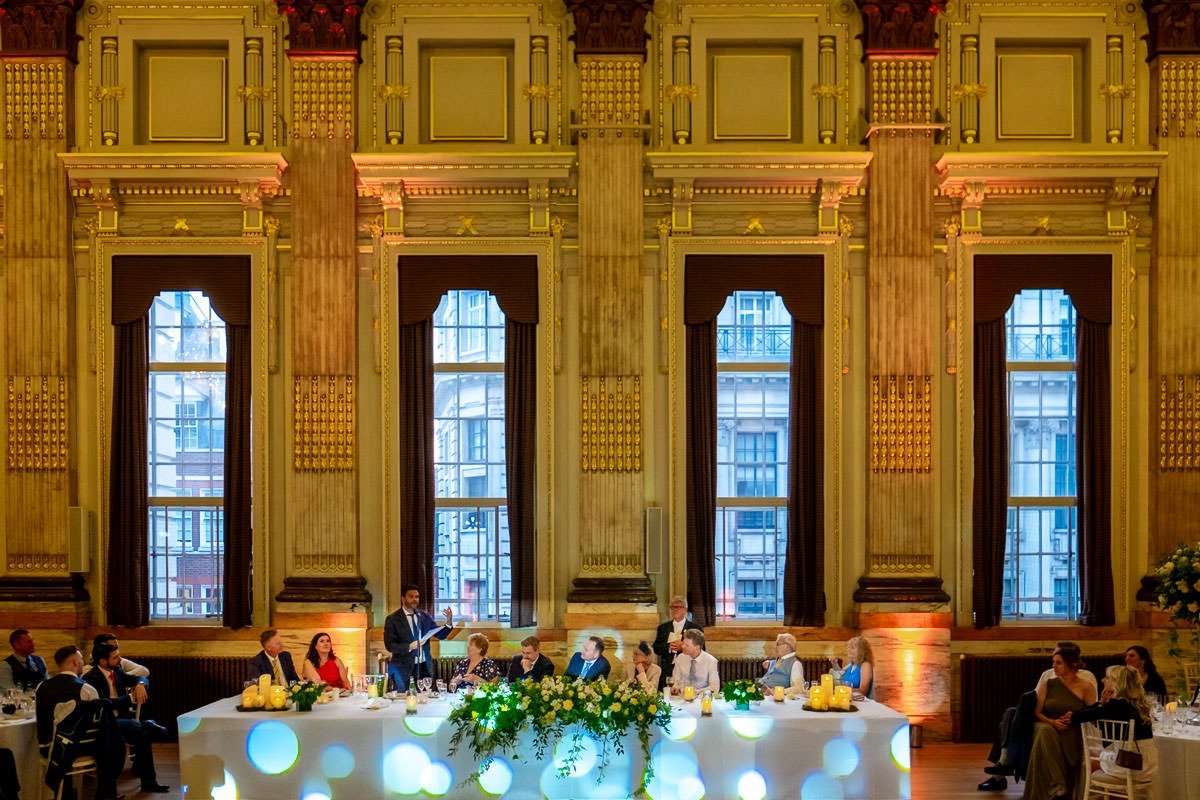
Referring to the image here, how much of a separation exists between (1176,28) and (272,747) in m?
10.1

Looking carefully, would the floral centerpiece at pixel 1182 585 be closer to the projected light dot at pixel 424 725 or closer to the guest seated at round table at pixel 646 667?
the guest seated at round table at pixel 646 667

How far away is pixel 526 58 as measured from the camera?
11.8 metres

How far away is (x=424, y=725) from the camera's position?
332 inches

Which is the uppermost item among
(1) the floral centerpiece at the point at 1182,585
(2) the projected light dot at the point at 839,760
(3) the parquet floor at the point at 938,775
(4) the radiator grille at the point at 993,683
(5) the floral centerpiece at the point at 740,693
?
(1) the floral centerpiece at the point at 1182,585

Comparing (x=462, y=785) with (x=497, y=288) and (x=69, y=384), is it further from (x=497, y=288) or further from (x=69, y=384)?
(x=69, y=384)

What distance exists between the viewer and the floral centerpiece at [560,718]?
8.17 m

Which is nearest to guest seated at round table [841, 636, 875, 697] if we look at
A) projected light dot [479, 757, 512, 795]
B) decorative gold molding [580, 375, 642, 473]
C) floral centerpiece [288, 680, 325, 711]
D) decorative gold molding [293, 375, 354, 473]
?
decorative gold molding [580, 375, 642, 473]

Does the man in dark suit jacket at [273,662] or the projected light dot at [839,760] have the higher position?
the man in dark suit jacket at [273,662]

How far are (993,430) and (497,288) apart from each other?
4881 mm

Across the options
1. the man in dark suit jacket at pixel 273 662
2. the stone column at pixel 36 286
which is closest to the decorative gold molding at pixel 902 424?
the man in dark suit jacket at pixel 273 662

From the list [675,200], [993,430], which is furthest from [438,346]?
[993,430]

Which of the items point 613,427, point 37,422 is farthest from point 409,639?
point 37,422

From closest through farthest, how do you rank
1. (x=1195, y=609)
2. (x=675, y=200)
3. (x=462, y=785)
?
(x=462, y=785) → (x=1195, y=609) → (x=675, y=200)

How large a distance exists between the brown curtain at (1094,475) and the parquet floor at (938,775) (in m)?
1.80
